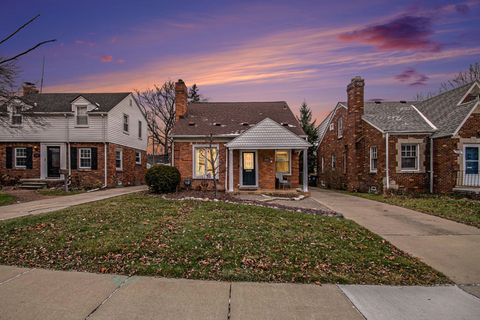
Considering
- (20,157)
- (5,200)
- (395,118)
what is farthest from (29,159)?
(395,118)

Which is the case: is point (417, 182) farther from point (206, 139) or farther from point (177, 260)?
point (177, 260)

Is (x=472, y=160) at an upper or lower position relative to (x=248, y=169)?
upper

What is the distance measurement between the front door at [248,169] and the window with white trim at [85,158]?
435 inches

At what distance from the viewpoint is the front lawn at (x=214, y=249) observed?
5008mm

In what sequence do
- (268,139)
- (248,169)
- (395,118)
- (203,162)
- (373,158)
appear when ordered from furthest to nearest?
1. (395,118)
2. (373,158)
3. (203,162)
4. (248,169)
5. (268,139)

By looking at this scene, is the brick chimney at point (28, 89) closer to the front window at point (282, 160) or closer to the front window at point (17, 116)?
the front window at point (17, 116)

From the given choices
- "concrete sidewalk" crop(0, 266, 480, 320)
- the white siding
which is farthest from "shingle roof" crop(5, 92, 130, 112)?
"concrete sidewalk" crop(0, 266, 480, 320)

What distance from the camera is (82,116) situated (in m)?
21.5

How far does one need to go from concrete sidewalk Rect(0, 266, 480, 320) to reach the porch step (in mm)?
18374

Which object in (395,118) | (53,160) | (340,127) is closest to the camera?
(395,118)

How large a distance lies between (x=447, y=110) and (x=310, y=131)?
15994 millimetres

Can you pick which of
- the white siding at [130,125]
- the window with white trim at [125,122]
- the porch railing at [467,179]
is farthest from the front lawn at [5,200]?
the porch railing at [467,179]

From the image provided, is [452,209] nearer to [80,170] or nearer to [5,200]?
[5,200]

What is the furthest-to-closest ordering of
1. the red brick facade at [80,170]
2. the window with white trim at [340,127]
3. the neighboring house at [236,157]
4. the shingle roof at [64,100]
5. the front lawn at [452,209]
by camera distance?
the window with white trim at [340,127]
the shingle roof at [64,100]
the red brick facade at [80,170]
the neighboring house at [236,157]
the front lawn at [452,209]
